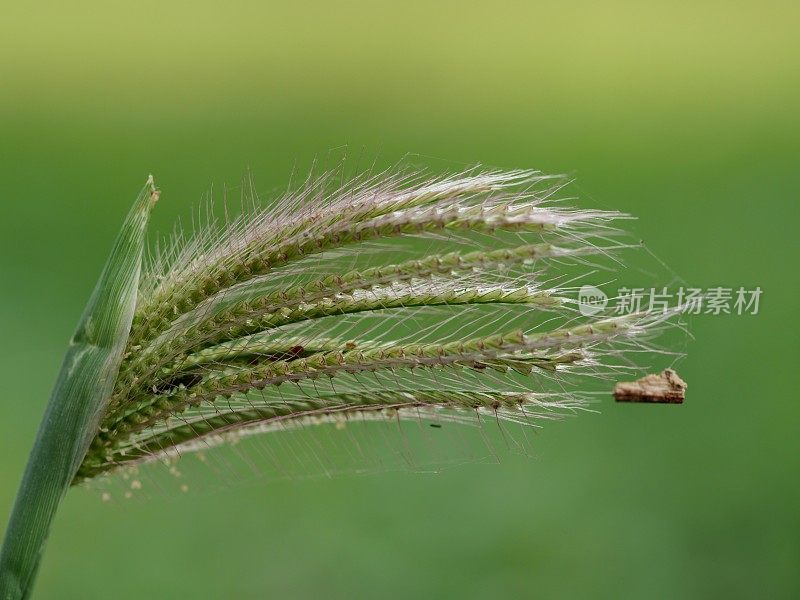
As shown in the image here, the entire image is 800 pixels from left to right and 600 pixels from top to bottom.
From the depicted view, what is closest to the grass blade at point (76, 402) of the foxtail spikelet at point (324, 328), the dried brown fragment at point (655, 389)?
the foxtail spikelet at point (324, 328)

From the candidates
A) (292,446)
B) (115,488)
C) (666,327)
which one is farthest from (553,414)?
(115,488)

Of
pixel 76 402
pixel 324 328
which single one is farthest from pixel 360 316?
pixel 76 402

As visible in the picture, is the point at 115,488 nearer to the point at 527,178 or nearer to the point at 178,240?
the point at 178,240

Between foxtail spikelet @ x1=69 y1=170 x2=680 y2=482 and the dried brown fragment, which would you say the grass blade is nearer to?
foxtail spikelet @ x1=69 y1=170 x2=680 y2=482

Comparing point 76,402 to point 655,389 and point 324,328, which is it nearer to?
point 324,328

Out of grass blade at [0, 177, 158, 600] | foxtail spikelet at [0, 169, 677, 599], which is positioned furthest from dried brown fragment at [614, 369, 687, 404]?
grass blade at [0, 177, 158, 600]

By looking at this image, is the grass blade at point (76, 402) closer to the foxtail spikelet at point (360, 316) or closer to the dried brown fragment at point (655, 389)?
the foxtail spikelet at point (360, 316)

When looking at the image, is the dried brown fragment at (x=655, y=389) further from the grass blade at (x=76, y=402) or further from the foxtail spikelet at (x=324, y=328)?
the grass blade at (x=76, y=402)

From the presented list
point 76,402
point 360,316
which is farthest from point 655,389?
point 76,402
